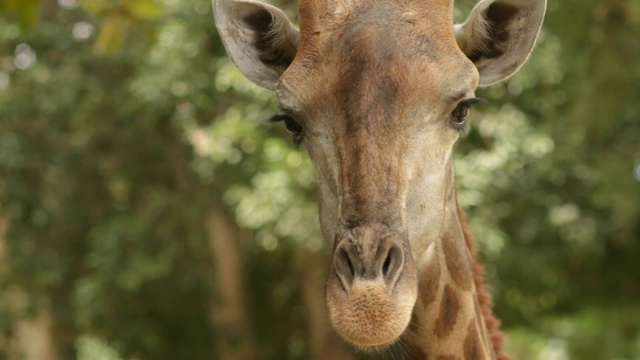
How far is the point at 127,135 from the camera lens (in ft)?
60.0

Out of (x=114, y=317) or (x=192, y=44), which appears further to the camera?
(x=114, y=317)

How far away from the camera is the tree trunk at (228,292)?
19.1 m

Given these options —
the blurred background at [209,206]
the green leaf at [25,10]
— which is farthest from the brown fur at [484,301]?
the blurred background at [209,206]

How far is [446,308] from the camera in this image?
4562 mm

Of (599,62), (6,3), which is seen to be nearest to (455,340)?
(6,3)

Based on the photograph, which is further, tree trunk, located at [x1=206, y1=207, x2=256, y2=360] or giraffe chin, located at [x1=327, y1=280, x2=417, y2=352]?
tree trunk, located at [x1=206, y1=207, x2=256, y2=360]

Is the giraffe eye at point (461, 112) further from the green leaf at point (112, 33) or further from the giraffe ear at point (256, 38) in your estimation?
the green leaf at point (112, 33)

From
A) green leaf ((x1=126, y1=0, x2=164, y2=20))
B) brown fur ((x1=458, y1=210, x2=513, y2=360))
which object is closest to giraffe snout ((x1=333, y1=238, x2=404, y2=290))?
brown fur ((x1=458, y1=210, x2=513, y2=360))

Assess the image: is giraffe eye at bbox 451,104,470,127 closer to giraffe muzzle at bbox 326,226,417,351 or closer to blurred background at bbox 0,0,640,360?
giraffe muzzle at bbox 326,226,417,351

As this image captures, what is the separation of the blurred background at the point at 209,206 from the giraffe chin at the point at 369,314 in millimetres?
8098

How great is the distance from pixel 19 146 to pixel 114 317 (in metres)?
3.40

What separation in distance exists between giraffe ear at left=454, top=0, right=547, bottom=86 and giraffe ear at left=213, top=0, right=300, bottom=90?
0.79 metres

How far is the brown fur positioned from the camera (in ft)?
16.1

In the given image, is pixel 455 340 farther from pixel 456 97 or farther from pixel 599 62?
pixel 599 62
